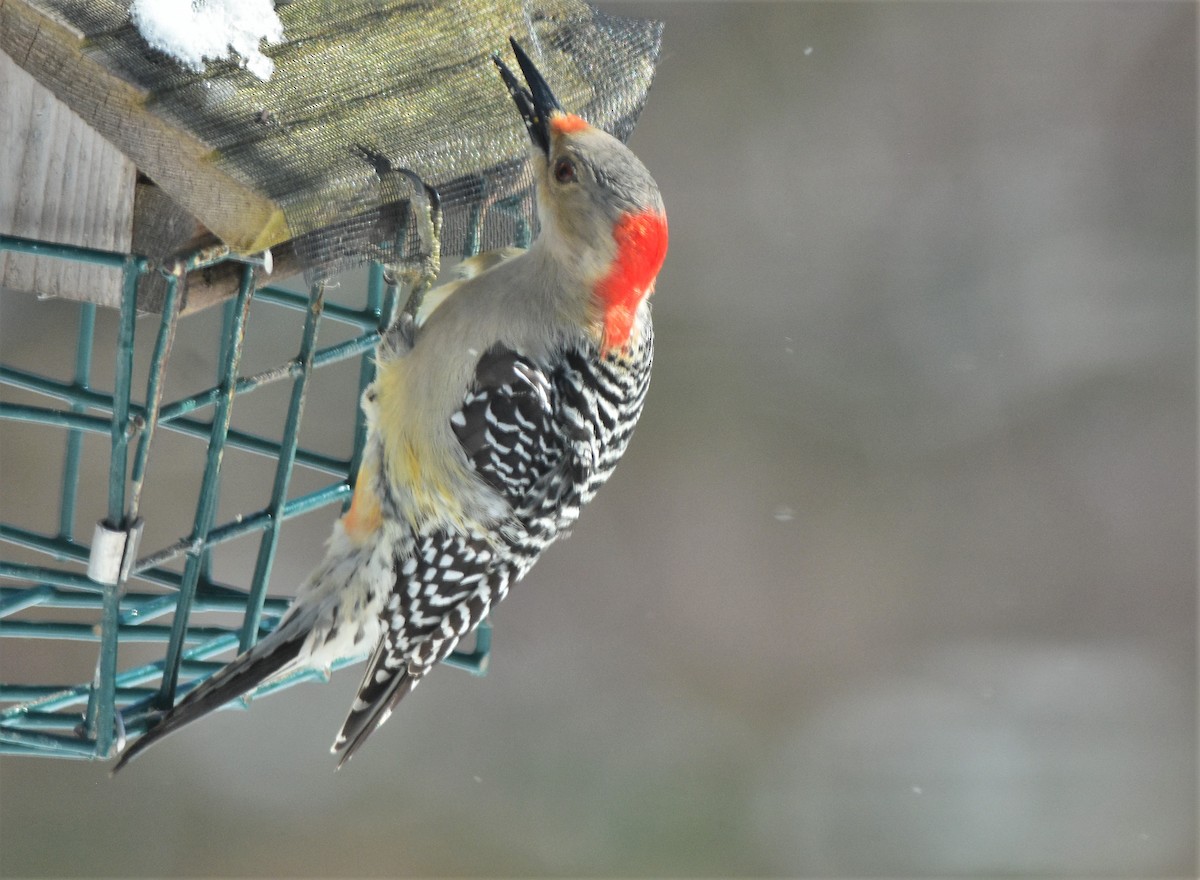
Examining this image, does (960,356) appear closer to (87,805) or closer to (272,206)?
(87,805)

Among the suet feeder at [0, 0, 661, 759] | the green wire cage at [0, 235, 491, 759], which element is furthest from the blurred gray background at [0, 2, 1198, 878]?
the suet feeder at [0, 0, 661, 759]

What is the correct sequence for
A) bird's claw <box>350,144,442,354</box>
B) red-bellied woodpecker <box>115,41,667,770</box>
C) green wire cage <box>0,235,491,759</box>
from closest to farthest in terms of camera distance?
green wire cage <box>0,235,491,759</box> < bird's claw <box>350,144,442,354</box> < red-bellied woodpecker <box>115,41,667,770</box>

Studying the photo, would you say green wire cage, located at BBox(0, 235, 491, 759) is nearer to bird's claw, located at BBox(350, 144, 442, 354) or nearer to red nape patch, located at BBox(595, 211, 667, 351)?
bird's claw, located at BBox(350, 144, 442, 354)

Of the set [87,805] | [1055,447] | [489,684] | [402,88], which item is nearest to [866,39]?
[1055,447]

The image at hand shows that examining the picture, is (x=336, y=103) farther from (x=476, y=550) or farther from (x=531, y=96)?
(x=476, y=550)

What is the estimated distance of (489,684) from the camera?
5.49 meters

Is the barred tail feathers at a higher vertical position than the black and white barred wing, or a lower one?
lower

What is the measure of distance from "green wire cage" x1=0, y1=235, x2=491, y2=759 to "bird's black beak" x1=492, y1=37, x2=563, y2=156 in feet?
1.47

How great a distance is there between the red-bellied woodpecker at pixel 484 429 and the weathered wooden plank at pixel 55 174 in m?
0.63

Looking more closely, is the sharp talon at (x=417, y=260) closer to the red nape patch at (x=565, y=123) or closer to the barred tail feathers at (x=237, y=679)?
the red nape patch at (x=565, y=123)

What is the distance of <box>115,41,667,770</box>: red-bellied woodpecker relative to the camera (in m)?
2.52

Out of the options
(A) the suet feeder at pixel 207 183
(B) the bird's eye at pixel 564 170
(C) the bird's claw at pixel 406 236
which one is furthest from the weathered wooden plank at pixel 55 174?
(B) the bird's eye at pixel 564 170

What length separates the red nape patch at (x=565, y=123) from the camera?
95.2 inches

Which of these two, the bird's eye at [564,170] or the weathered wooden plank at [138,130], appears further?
the bird's eye at [564,170]
